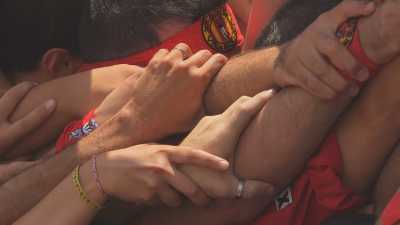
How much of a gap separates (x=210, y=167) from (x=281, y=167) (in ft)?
0.57

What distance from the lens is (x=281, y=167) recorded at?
1.87 metres

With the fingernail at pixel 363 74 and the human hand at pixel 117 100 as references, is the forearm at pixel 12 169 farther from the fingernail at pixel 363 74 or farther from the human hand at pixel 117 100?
the fingernail at pixel 363 74

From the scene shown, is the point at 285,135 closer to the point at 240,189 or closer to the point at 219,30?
the point at 240,189

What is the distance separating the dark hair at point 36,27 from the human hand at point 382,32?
1.07 metres

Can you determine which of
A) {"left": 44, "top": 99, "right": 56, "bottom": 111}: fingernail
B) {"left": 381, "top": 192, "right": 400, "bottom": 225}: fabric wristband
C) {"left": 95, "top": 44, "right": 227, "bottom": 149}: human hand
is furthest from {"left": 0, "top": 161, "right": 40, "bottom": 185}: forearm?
{"left": 381, "top": 192, "right": 400, "bottom": 225}: fabric wristband

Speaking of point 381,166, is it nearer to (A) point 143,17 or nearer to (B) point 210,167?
(B) point 210,167

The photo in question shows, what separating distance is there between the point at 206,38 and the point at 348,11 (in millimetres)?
690

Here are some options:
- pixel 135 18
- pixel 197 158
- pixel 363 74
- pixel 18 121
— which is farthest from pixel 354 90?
pixel 18 121

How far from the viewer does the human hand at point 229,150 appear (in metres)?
1.88

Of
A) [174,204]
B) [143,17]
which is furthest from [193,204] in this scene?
[143,17]

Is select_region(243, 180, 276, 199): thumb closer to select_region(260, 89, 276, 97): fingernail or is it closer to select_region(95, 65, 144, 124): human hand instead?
select_region(260, 89, 276, 97): fingernail

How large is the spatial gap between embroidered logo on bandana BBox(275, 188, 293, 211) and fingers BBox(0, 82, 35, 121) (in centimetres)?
91

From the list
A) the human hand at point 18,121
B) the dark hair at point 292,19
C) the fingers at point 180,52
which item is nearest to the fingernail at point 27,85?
the human hand at point 18,121

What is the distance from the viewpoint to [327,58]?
171 cm
